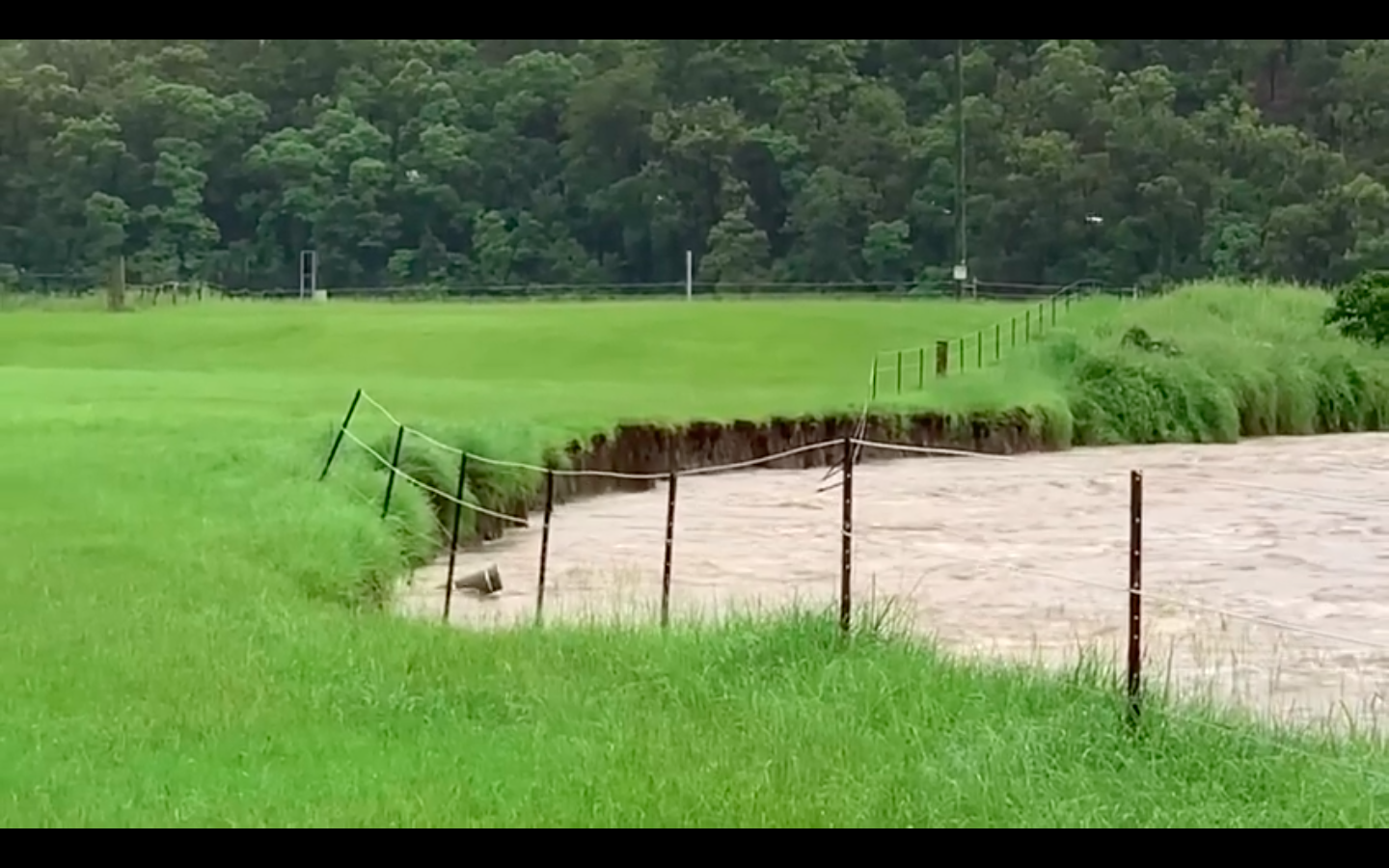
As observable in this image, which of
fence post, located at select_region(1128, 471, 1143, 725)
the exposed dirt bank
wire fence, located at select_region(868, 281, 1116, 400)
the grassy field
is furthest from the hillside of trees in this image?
fence post, located at select_region(1128, 471, 1143, 725)

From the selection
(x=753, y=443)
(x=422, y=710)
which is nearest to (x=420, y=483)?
(x=753, y=443)

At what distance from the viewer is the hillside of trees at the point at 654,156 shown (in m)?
62.7

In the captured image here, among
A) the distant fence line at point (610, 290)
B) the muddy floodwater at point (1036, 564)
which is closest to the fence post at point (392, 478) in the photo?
the muddy floodwater at point (1036, 564)

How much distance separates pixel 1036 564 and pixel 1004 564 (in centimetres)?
100

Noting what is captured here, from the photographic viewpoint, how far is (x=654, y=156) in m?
68.6

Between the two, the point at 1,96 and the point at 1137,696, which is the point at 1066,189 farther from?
the point at 1137,696

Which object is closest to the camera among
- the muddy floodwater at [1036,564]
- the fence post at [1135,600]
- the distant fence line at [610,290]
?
the fence post at [1135,600]

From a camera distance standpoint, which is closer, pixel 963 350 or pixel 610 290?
pixel 963 350

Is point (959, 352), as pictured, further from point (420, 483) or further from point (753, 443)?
point (420, 483)

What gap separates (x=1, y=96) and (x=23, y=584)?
5879 cm

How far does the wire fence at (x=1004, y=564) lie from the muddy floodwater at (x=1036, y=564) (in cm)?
4

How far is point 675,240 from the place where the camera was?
223 ft

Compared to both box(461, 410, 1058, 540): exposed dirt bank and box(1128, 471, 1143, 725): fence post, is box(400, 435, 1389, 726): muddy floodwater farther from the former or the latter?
box(1128, 471, 1143, 725): fence post

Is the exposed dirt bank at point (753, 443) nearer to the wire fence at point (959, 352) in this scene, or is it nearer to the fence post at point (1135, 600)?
the wire fence at point (959, 352)
